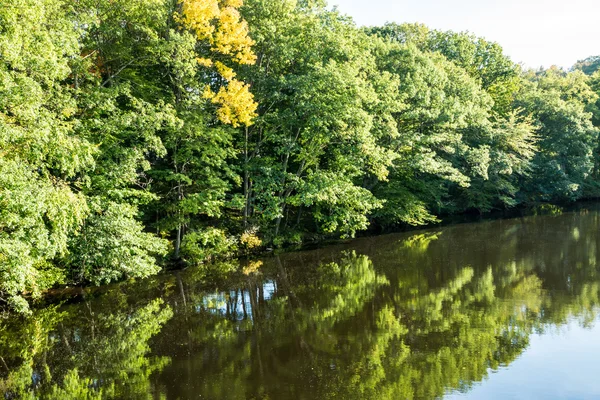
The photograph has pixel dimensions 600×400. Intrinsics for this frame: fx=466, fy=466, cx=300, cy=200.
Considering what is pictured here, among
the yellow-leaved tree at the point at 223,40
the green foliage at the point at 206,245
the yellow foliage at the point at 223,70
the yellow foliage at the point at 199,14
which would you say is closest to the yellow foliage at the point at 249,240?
the green foliage at the point at 206,245

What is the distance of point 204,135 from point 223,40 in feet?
12.2

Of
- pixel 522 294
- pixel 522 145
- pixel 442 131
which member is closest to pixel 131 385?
pixel 522 294

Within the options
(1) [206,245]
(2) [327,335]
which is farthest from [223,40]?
(2) [327,335]

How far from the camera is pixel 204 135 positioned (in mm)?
18188

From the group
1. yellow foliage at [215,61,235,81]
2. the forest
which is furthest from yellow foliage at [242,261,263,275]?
yellow foliage at [215,61,235,81]

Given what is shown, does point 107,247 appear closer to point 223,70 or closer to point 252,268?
point 252,268

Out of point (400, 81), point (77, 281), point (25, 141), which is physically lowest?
point (77, 281)

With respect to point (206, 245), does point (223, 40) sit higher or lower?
higher

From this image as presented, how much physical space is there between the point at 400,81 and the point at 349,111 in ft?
22.5

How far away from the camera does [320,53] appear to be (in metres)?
21.6

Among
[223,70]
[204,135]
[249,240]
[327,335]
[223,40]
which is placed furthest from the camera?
[249,240]

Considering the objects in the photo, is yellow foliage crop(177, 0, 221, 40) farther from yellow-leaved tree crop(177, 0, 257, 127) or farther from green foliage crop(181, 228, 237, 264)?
green foliage crop(181, 228, 237, 264)

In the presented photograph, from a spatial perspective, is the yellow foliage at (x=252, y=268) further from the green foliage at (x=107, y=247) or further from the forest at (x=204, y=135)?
the green foliage at (x=107, y=247)

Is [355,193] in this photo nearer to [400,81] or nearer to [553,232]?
[400,81]
